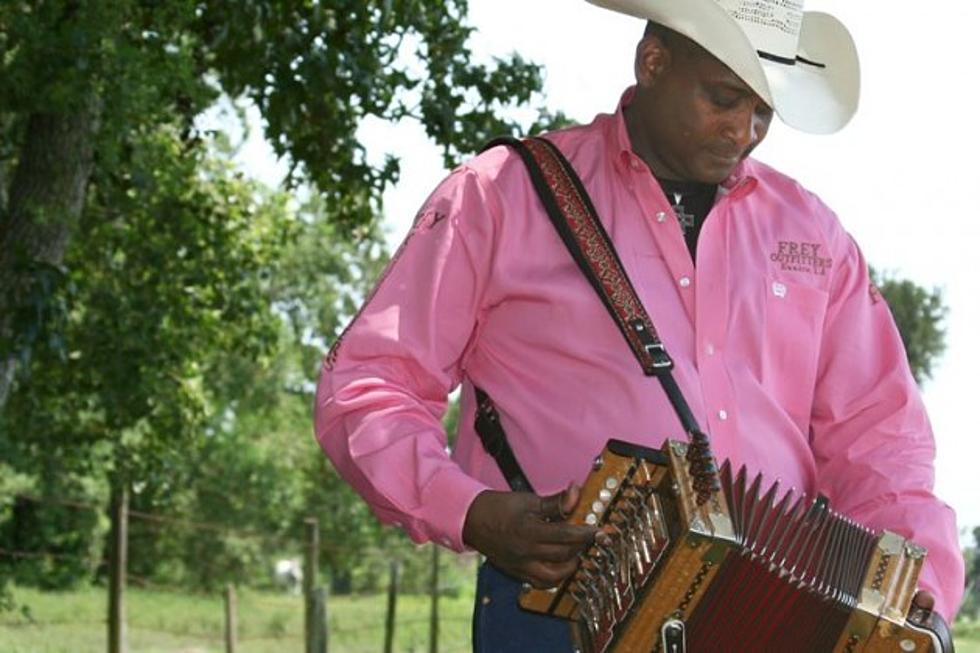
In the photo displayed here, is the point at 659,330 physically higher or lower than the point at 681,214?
lower

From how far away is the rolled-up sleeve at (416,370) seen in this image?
12.5 ft

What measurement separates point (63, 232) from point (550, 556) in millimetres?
9912

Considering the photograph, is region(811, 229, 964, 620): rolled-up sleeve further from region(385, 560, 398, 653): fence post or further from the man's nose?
region(385, 560, 398, 653): fence post

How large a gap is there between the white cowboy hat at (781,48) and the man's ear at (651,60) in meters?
0.07

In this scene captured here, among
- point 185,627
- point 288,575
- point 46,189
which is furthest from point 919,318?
point 288,575

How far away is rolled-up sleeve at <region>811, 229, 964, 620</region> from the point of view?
4.16 m

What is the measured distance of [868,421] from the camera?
4266 mm

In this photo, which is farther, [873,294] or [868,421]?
[873,294]

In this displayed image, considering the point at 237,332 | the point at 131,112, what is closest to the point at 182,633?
the point at 237,332

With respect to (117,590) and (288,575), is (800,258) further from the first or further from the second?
(288,575)

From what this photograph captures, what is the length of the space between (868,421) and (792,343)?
26cm

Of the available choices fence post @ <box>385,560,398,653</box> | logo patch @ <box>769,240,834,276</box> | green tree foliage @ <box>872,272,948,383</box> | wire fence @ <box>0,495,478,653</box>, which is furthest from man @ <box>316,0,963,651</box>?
green tree foliage @ <box>872,272,948,383</box>

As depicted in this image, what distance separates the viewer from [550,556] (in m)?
3.52

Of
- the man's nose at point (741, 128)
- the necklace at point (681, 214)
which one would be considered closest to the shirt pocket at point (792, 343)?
the necklace at point (681, 214)
